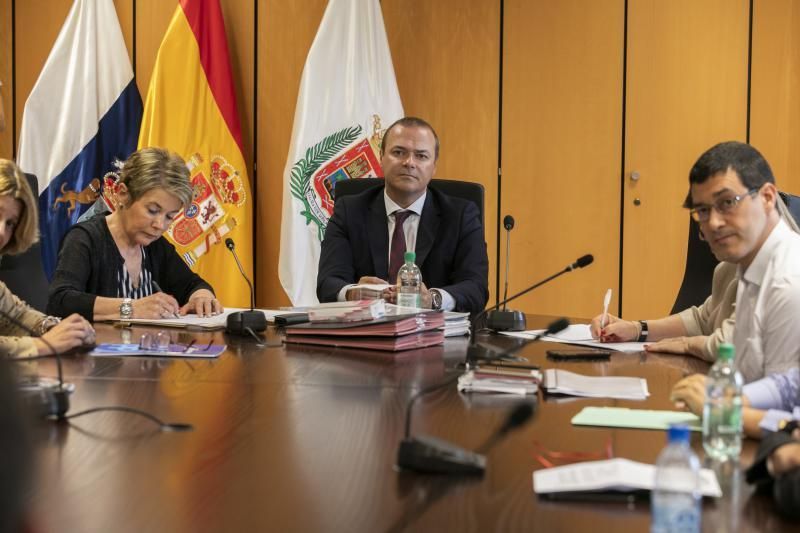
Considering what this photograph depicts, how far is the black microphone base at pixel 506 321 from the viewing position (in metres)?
2.69

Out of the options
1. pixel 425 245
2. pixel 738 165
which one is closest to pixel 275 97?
pixel 425 245

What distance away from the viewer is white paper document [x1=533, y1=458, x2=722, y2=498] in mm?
1093

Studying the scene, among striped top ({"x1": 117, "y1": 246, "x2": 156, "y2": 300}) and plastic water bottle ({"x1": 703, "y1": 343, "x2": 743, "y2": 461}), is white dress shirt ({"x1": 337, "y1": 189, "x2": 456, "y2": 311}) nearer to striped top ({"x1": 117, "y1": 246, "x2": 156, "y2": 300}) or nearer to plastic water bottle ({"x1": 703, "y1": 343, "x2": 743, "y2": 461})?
striped top ({"x1": 117, "y1": 246, "x2": 156, "y2": 300})

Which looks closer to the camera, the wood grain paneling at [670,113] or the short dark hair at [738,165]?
the short dark hair at [738,165]

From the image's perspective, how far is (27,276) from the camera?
3164mm

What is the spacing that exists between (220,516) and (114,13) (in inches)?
182

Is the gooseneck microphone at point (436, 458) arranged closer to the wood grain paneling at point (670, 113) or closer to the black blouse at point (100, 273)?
the black blouse at point (100, 273)

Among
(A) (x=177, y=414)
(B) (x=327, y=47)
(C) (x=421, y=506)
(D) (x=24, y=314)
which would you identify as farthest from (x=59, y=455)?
(B) (x=327, y=47)

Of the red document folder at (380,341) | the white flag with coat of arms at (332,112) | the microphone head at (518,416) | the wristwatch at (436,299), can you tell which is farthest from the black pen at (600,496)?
the white flag with coat of arms at (332,112)

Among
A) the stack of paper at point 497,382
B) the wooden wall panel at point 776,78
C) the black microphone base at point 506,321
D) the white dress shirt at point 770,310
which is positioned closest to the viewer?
the white dress shirt at point 770,310

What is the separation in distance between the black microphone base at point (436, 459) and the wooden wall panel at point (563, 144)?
12.8 feet

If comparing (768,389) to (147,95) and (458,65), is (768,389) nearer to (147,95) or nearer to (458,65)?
(458,65)

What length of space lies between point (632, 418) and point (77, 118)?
4.21 metres

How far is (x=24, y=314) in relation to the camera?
2486 mm
